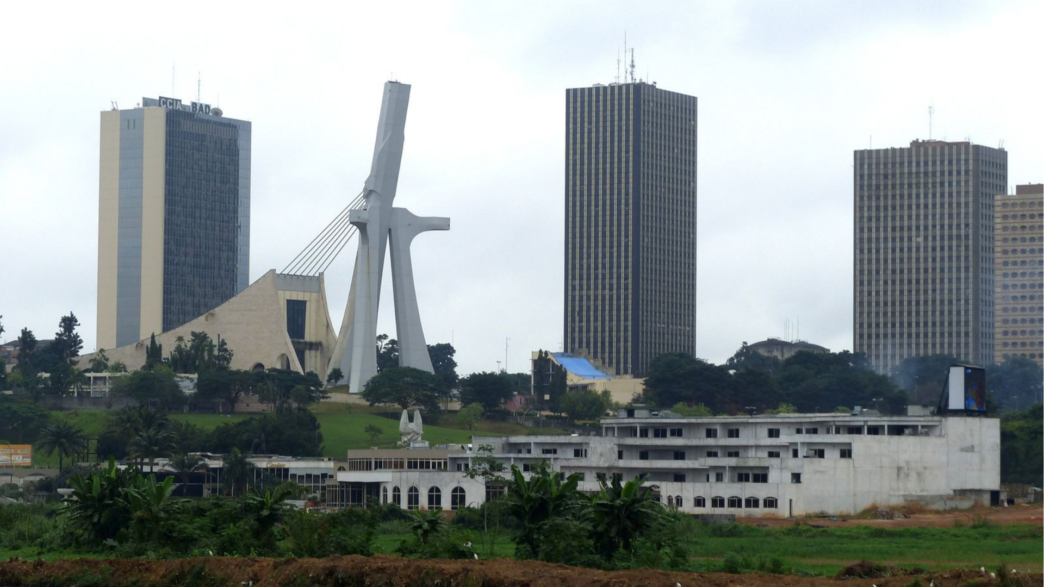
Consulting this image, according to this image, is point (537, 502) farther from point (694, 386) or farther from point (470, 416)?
point (694, 386)

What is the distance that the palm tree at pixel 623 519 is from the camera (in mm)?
53625

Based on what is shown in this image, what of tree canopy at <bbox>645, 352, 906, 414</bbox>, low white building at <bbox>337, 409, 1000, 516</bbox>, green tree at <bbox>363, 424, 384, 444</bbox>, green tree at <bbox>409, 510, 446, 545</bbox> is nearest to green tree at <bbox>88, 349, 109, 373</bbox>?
green tree at <bbox>363, 424, 384, 444</bbox>

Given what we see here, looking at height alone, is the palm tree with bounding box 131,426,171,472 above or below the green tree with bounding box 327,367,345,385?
below

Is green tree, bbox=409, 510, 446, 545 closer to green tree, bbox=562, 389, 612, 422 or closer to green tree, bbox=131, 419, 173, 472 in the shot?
green tree, bbox=131, 419, 173, 472

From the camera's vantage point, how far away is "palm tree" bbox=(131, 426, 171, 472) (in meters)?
114

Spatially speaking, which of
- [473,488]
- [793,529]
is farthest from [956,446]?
[473,488]

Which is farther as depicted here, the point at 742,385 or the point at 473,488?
the point at 742,385

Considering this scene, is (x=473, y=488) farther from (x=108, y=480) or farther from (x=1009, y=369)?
(x=1009, y=369)

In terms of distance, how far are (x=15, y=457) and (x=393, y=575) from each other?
82.4 m

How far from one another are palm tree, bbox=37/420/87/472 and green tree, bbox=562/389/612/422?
52.9m

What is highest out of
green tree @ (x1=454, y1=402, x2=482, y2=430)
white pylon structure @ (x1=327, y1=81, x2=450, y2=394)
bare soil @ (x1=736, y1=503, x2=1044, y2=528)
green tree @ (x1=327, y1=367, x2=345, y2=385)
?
white pylon structure @ (x1=327, y1=81, x2=450, y2=394)

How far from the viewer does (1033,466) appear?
344 ft

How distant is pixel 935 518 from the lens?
89.1m

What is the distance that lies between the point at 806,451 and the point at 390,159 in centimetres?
7195
